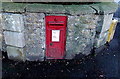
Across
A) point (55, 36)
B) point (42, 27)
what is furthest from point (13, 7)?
point (55, 36)

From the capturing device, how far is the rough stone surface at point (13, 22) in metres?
3.72

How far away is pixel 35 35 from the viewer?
13.3 feet

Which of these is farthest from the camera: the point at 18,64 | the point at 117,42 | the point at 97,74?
the point at 117,42

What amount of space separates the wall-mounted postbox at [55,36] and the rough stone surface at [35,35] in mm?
162

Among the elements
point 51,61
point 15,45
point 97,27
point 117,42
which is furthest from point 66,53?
point 117,42

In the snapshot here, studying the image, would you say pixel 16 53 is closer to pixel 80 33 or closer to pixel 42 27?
pixel 42 27

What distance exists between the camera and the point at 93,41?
450 centimetres

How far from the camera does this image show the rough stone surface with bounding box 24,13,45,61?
12.5 feet

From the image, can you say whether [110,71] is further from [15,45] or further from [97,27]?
[15,45]

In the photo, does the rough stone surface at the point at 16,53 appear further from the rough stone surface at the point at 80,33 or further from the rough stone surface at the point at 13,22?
the rough stone surface at the point at 80,33

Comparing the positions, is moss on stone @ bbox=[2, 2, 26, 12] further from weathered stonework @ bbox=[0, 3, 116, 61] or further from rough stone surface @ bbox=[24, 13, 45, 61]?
rough stone surface @ bbox=[24, 13, 45, 61]

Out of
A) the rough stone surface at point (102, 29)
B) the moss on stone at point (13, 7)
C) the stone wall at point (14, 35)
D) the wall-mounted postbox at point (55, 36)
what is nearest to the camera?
the moss on stone at point (13, 7)

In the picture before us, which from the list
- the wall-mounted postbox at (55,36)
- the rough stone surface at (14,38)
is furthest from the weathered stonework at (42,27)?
the wall-mounted postbox at (55,36)

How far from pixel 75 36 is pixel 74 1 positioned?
1.10 meters
